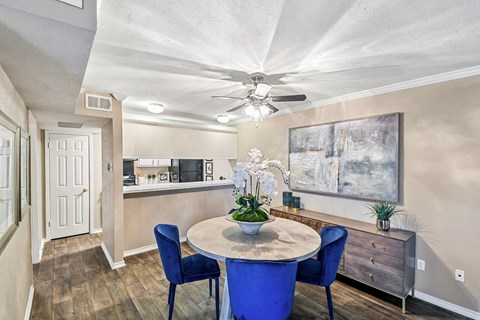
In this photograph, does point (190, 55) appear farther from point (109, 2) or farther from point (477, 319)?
point (477, 319)

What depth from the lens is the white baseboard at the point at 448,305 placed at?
7.39 feet

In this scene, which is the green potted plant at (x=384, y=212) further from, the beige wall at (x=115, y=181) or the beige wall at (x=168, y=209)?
the beige wall at (x=115, y=181)

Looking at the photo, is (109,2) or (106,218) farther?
(106,218)

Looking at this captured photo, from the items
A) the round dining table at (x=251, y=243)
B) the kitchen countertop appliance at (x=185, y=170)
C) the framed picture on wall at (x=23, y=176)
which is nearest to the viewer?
the round dining table at (x=251, y=243)

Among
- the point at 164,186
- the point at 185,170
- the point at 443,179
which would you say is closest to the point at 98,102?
the point at 164,186

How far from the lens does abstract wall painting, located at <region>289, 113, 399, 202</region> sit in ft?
9.05

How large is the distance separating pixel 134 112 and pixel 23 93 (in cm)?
208

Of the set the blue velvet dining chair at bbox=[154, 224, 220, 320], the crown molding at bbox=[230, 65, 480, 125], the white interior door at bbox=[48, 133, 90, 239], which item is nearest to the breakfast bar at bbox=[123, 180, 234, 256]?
the white interior door at bbox=[48, 133, 90, 239]

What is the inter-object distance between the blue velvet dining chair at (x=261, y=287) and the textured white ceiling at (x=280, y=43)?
157 cm

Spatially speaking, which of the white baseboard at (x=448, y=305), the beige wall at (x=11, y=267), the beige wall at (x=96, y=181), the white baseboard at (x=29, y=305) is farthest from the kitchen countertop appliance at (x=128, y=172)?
the white baseboard at (x=448, y=305)

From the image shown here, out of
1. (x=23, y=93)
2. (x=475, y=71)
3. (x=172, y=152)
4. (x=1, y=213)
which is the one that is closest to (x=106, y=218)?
(x=172, y=152)

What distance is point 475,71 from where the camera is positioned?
2.22 m

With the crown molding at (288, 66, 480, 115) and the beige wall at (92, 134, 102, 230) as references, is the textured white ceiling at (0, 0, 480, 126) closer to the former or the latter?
the crown molding at (288, 66, 480, 115)

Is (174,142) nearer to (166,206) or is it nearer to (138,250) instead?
(166,206)
